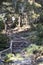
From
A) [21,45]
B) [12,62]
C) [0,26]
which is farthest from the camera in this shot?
[0,26]

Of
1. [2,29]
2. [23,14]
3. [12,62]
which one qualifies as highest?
[23,14]

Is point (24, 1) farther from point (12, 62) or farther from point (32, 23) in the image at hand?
point (12, 62)

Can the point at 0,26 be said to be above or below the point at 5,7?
below

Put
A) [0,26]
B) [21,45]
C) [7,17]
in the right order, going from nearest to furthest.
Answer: [21,45]
[0,26]
[7,17]

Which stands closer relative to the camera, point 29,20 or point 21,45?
point 21,45

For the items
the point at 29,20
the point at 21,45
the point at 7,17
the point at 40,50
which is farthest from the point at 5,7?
the point at 40,50

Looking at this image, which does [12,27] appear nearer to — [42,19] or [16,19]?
[16,19]

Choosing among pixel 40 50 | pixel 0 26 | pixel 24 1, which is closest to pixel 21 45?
pixel 40 50

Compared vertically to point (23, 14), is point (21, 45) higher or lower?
lower

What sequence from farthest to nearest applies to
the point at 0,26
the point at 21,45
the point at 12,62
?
1. the point at 0,26
2. the point at 21,45
3. the point at 12,62
